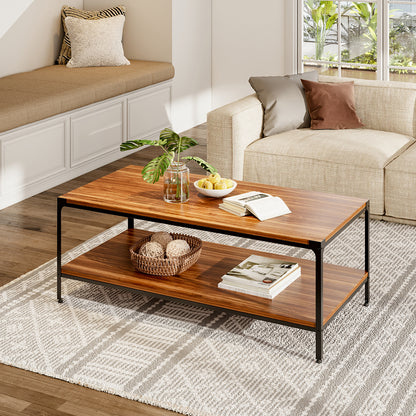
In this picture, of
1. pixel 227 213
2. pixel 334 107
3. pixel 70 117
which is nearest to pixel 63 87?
pixel 70 117

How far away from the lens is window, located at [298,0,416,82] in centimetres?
614

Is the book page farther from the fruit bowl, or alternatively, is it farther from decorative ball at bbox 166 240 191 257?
decorative ball at bbox 166 240 191 257

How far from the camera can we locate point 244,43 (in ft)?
22.3

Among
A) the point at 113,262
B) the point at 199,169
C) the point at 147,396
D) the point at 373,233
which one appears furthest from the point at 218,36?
the point at 147,396

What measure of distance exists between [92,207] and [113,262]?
30 cm

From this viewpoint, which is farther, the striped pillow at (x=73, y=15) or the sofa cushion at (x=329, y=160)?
the striped pillow at (x=73, y=15)

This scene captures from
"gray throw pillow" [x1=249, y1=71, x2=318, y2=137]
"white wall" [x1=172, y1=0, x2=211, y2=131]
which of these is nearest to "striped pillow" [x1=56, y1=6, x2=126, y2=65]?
"white wall" [x1=172, y1=0, x2=211, y2=131]

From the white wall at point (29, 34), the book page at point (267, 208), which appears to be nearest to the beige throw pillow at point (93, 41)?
the white wall at point (29, 34)

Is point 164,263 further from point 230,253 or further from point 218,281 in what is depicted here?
point 230,253

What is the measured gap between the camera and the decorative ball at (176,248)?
3283 millimetres

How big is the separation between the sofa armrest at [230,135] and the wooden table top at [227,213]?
105cm

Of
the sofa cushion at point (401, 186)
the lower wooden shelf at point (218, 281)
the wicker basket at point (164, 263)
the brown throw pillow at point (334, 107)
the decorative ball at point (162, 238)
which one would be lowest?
the lower wooden shelf at point (218, 281)

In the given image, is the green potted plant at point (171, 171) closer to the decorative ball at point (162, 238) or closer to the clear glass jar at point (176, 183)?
the clear glass jar at point (176, 183)

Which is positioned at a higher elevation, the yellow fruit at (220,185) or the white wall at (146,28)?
the white wall at (146,28)
